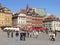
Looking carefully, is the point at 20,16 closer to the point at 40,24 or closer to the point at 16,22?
the point at 16,22

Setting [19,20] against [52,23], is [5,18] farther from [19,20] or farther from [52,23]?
[52,23]

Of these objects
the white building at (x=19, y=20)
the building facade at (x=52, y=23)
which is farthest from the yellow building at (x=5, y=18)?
the building facade at (x=52, y=23)

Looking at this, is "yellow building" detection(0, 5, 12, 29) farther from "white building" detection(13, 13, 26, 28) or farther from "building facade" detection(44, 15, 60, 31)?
"building facade" detection(44, 15, 60, 31)

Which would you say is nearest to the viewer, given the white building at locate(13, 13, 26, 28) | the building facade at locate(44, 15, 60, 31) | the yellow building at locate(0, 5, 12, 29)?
the yellow building at locate(0, 5, 12, 29)

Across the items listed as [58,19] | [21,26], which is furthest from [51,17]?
[21,26]

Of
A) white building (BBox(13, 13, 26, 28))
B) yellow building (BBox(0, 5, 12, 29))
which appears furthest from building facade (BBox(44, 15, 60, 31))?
yellow building (BBox(0, 5, 12, 29))

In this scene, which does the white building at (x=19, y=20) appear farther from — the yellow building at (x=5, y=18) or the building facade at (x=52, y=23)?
the building facade at (x=52, y=23)

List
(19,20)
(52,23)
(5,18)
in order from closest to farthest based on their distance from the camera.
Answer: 1. (5,18)
2. (19,20)
3. (52,23)

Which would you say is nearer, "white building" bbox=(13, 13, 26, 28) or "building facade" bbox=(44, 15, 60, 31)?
"white building" bbox=(13, 13, 26, 28)

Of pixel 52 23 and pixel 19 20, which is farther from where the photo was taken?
pixel 52 23

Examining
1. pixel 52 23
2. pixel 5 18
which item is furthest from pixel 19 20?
pixel 52 23

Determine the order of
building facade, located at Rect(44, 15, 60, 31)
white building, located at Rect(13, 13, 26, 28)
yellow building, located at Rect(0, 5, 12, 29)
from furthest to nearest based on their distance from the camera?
building facade, located at Rect(44, 15, 60, 31) < white building, located at Rect(13, 13, 26, 28) < yellow building, located at Rect(0, 5, 12, 29)

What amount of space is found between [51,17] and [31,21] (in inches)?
422

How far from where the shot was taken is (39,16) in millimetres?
121312
